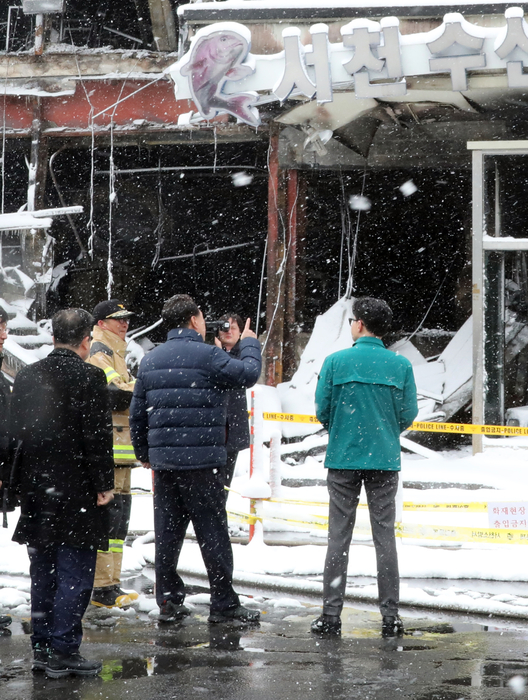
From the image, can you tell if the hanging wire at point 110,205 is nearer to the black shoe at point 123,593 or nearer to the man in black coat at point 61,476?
the black shoe at point 123,593

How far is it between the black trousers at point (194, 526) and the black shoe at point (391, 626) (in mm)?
893

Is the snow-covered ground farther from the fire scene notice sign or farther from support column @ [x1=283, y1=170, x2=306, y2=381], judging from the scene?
support column @ [x1=283, y1=170, x2=306, y2=381]

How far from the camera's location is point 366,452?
5.07 m

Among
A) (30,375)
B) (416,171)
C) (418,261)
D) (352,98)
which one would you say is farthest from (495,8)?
(30,375)

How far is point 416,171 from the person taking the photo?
1233 centimetres

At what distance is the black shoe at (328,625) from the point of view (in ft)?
16.7

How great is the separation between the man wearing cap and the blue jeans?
3.73 feet

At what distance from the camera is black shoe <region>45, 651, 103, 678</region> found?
427 centimetres

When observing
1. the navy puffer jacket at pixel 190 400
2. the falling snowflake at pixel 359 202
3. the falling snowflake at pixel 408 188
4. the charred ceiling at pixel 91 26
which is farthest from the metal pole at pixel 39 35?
the navy puffer jacket at pixel 190 400

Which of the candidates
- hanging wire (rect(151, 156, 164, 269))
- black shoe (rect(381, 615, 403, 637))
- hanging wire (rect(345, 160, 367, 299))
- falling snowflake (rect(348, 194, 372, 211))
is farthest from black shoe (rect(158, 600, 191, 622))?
hanging wire (rect(151, 156, 164, 269))

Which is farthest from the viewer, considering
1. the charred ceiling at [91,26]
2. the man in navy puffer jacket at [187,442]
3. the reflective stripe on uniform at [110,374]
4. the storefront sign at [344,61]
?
the charred ceiling at [91,26]

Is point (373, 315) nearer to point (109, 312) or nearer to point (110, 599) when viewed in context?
point (109, 312)

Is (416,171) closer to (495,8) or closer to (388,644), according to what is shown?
(495,8)

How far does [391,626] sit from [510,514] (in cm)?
177
